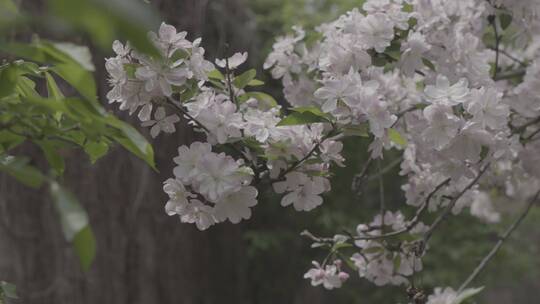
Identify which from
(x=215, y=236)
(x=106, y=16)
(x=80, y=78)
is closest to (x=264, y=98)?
(x=80, y=78)

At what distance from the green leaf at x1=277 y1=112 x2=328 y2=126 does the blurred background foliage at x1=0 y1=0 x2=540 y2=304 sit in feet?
1.77

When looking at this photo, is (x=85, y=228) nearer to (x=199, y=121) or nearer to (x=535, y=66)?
(x=199, y=121)

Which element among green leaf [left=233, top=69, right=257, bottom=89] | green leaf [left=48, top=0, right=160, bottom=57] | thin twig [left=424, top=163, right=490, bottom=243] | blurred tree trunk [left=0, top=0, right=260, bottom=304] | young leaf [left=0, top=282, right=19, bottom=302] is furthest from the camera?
blurred tree trunk [left=0, top=0, right=260, bottom=304]

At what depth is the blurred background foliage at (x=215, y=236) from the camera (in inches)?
92.6

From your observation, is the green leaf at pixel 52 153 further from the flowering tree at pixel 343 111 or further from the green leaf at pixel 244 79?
the green leaf at pixel 244 79

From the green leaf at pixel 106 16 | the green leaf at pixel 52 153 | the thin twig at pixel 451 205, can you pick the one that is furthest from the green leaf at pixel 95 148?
the thin twig at pixel 451 205

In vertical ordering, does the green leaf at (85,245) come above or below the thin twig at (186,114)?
below

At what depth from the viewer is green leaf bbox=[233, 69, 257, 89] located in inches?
41.7

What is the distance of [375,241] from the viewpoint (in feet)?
4.57

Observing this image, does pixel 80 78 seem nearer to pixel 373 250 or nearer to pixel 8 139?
pixel 8 139

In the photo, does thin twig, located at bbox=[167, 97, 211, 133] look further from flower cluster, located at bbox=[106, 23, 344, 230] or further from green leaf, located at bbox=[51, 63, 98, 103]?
green leaf, located at bbox=[51, 63, 98, 103]

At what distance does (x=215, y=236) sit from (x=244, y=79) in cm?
190

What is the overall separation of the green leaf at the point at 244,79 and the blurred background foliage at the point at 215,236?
48cm

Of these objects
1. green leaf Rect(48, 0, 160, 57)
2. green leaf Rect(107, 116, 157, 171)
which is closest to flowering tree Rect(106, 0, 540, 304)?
green leaf Rect(107, 116, 157, 171)
